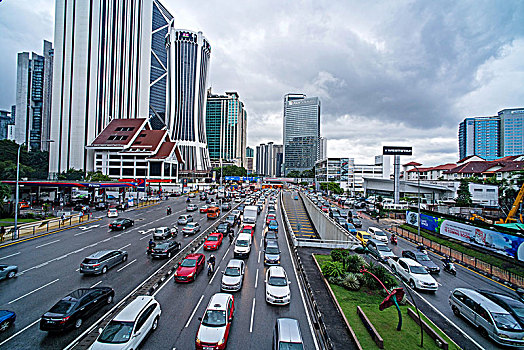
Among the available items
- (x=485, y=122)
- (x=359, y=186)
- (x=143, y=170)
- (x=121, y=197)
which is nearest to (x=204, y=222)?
(x=121, y=197)

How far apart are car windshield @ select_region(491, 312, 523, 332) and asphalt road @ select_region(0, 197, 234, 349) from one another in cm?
1784

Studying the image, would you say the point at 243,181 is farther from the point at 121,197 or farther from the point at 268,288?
the point at 268,288

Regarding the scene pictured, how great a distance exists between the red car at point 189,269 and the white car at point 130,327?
16.3ft

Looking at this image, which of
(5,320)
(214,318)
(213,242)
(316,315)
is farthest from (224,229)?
(5,320)

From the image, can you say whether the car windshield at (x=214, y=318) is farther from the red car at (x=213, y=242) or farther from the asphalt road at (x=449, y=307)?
the red car at (x=213, y=242)

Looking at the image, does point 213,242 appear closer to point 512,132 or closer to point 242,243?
point 242,243

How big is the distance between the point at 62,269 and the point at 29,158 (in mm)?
108813

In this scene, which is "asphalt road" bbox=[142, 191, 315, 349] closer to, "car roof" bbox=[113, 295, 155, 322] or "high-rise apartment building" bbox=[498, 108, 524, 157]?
"car roof" bbox=[113, 295, 155, 322]

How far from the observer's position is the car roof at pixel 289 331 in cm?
920

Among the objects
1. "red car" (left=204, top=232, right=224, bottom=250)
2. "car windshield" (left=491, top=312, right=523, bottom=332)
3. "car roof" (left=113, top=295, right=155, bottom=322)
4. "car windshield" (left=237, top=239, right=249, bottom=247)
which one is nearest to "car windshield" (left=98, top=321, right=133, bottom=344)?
"car roof" (left=113, top=295, right=155, bottom=322)

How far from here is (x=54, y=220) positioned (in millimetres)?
33531

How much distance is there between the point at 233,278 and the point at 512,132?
199 meters

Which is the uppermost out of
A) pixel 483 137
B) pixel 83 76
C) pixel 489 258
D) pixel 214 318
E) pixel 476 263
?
pixel 83 76

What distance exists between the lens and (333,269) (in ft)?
57.4
